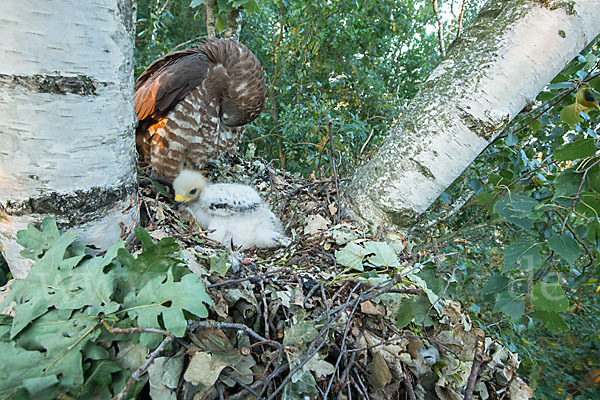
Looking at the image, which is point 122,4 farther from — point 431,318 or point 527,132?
point 527,132

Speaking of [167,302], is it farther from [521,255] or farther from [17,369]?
[521,255]

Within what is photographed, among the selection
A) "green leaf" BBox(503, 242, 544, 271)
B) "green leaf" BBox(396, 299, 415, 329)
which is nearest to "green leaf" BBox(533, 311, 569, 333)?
"green leaf" BBox(503, 242, 544, 271)

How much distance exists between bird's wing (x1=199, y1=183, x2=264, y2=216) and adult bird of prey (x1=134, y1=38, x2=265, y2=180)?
0.48 m

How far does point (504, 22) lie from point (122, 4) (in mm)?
1503

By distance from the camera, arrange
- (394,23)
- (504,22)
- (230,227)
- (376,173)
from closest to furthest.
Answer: (504,22), (376,173), (230,227), (394,23)

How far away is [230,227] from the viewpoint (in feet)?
6.43

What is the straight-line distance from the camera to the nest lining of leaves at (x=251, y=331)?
2.38ft

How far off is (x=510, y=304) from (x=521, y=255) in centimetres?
17

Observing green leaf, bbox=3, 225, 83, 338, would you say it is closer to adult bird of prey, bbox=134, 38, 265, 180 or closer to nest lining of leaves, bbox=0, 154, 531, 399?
nest lining of leaves, bbox=0, 154, 531, 399

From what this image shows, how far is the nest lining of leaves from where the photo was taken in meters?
0.73

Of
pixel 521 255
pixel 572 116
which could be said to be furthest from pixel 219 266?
pixel 572 116

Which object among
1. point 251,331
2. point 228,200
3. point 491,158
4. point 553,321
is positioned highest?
point 491,158

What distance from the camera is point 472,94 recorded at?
4.85 feet

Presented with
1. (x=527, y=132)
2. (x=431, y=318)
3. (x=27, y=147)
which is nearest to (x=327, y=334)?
(x=431, y=318)
